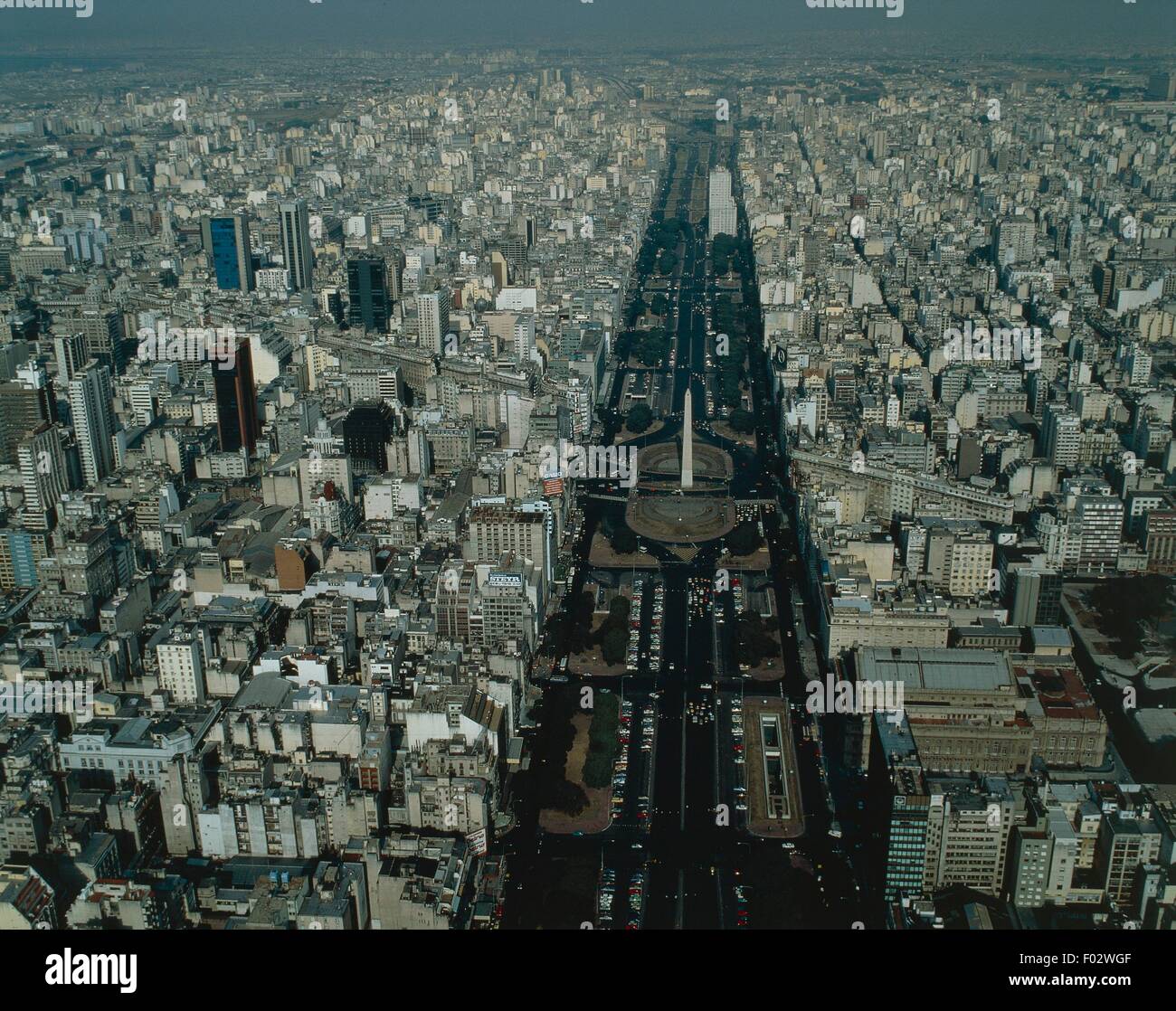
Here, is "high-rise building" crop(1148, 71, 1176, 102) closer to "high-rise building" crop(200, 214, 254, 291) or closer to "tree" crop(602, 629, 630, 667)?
"tree" crop(602, 629, 630, 667)

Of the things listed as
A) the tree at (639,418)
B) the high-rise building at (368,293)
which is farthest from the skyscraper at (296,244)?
the tree at (639,418)

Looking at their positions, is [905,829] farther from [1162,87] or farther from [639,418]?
[1162,87]

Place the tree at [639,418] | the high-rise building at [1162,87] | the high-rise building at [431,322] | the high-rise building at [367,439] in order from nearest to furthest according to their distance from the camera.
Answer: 1. the high-rise building at [367,439]
2. the high-rise building at [1162,87]
3. the tree at [639,418]
4. the high-rise building at [431,322]

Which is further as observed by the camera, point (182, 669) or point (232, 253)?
point (232, 253)

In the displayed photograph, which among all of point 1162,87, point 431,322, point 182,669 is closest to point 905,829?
point 182,669

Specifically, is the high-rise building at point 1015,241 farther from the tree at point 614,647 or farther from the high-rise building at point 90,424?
the high-rise building at point 90,424
